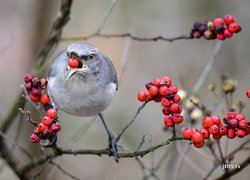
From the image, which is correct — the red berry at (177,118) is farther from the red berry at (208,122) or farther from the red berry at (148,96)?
the red berry at (148,96)

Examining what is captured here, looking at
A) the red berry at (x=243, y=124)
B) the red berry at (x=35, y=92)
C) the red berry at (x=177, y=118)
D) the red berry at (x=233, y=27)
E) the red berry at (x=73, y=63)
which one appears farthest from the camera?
the red berry at (x=233, y=27)

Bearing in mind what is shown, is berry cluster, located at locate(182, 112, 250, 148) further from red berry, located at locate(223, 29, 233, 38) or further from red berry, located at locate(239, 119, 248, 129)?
red berry, located at locate(223, 29, 233, 38)

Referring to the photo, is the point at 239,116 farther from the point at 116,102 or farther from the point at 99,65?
the point at 116,102

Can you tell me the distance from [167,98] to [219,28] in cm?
89

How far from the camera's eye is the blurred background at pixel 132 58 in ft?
21.5

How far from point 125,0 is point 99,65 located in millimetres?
4992

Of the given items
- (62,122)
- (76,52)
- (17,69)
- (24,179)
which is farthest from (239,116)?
(17,69)

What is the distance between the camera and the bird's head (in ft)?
9.64

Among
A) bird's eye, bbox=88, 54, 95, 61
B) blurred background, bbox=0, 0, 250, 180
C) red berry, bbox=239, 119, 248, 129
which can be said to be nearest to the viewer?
red berry, bbox=239, 119, 248, 129

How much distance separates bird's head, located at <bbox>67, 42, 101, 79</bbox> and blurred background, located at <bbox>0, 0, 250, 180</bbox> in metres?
2.72

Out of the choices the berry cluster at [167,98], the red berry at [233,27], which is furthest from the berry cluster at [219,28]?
the berry cluster at [167,98]

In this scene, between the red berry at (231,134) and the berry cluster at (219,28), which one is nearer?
the red berry at (231,134)

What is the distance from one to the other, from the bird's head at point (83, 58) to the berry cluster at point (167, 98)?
24.7 inches

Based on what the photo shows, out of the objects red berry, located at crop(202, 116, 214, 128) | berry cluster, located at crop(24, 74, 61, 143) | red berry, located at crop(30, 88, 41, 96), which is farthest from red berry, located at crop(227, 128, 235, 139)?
red berry, located at crop(30, 88, 41, 96)
